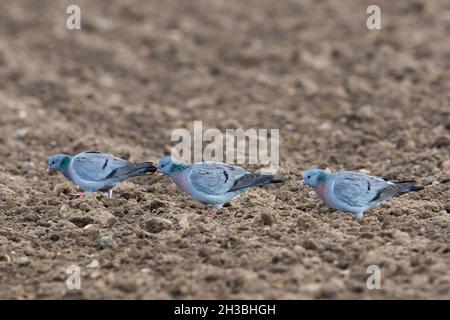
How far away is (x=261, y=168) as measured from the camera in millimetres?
8609

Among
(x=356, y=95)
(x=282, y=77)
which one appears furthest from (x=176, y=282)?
(x=282, y=77)

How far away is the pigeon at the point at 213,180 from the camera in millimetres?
6945

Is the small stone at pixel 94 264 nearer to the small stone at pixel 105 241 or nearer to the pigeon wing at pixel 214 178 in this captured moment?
the small stone at pixel 105 241

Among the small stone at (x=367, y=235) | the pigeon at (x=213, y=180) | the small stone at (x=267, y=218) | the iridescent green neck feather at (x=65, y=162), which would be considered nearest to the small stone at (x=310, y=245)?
the small stone at (x=367, y=235)

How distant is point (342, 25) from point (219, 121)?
15.5 feet

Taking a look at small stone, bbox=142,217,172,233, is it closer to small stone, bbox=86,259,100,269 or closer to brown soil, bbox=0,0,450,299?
brown soil, bbox=0,0,450,299

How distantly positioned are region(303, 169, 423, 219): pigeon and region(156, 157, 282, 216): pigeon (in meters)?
0.41

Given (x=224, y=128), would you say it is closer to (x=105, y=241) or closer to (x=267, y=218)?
(x=267, y=218)

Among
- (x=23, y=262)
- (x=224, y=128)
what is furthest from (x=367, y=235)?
(x=224, y=128)

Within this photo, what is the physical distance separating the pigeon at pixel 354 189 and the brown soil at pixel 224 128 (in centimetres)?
17

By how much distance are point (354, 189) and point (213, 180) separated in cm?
119

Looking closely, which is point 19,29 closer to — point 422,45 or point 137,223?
point 422,45

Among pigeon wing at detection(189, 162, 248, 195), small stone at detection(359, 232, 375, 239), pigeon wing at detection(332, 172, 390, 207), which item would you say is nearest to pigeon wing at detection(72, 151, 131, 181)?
pigeon wing at detection(189, 162, 248, 195)

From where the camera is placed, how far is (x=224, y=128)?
10344mm
